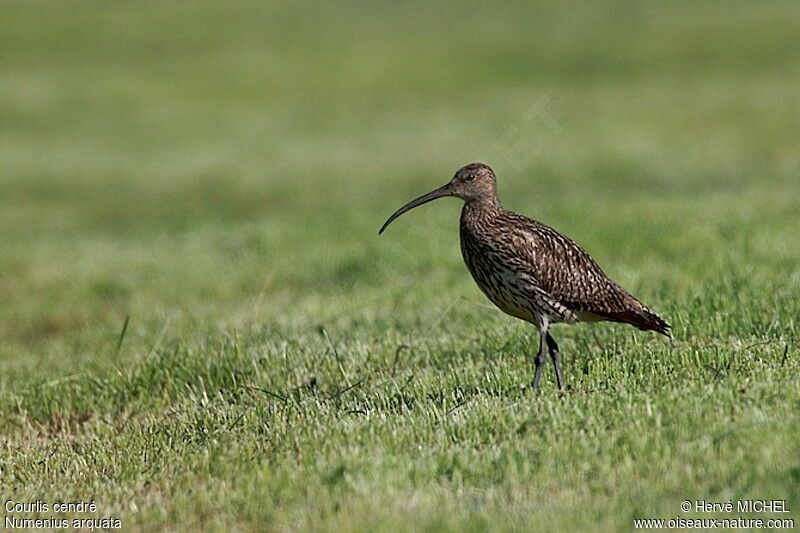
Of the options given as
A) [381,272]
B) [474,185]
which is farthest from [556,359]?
[381,272]

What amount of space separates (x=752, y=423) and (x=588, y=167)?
17562 millimetres

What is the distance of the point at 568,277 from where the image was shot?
7.52m

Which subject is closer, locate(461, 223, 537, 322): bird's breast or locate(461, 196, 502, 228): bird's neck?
locate(461, 223, 537, 322): bird's breast

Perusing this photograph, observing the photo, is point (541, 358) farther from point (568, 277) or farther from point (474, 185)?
point (474, 185)

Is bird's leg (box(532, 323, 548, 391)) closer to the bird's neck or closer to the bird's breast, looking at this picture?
the bird's breast

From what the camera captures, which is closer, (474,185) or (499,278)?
(499,278)

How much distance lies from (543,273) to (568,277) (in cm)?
21

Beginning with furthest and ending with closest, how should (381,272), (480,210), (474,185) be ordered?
(381,272)
(474,185)
(480,210)

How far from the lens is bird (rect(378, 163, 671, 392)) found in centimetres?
738

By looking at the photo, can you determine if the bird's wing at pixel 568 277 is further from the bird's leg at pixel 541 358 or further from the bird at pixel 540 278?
the bird's leg at pixel 541 358

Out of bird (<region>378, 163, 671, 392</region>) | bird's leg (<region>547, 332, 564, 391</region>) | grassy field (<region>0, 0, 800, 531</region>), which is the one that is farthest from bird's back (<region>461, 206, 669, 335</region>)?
grassy field (<region>0, 0, 800, 531</region>)

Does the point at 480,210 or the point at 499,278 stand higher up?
the point at 480,210

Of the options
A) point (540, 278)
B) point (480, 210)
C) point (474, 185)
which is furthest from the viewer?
point (474, 185)

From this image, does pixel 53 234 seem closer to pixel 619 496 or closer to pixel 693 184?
pixel 693 184
